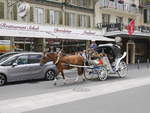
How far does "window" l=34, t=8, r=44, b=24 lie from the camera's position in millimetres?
26156

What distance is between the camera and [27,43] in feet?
81.2

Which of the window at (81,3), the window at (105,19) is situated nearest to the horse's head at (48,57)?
the window at (81,3)

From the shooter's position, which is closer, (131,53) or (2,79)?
(2,79)

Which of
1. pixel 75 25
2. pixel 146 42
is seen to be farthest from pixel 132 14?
pixel 75 25

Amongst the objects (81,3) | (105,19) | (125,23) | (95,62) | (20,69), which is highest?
(81,3)

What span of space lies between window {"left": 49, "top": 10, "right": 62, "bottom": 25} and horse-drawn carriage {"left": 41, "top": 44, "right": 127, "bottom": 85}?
11645 millimetres

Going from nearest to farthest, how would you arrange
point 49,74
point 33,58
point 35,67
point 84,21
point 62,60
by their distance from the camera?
1. point 62,60
2. point 35,67
3. point 33,58
4. point 49,74
5. point 84,21

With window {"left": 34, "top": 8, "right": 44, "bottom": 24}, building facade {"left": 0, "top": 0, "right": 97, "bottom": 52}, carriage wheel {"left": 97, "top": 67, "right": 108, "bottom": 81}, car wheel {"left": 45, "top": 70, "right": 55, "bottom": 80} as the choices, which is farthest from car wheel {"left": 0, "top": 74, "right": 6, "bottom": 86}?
window {"left": 34, "top": 8, "right": 44, "bottom": 24}

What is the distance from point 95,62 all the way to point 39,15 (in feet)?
41.1

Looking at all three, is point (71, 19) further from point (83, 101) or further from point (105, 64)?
point (83, 101)

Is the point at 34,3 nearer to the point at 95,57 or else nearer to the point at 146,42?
the point at 95,57

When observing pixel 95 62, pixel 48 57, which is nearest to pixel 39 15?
pixel 95 62

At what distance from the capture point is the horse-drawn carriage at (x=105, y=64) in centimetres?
1561

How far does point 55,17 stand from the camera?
28234 mm
